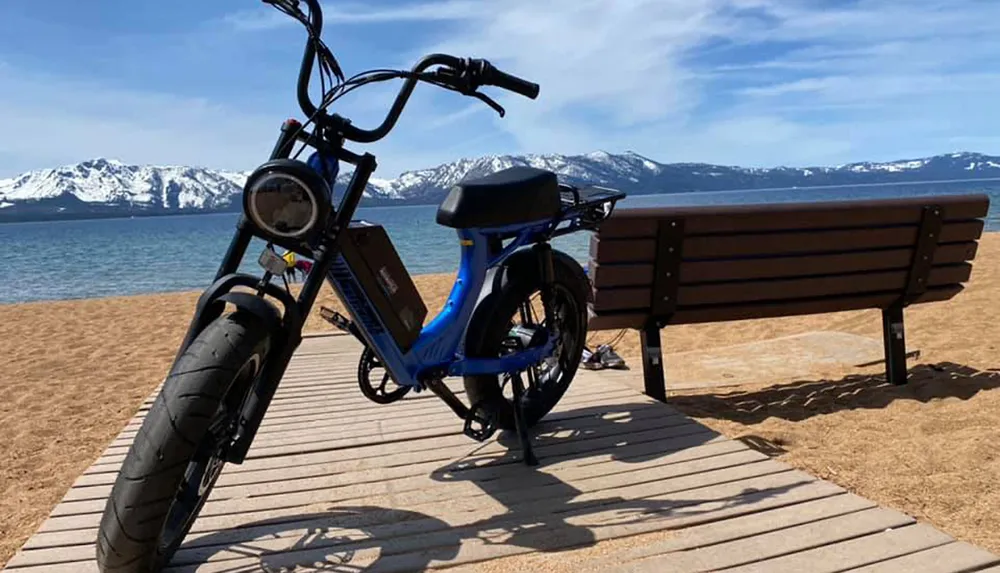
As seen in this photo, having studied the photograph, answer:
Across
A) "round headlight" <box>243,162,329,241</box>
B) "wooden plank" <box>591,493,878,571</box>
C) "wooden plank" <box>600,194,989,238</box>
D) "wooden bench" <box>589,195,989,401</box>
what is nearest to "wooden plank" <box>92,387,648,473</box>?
"wooden bench" <box>589,195,989,401</box>

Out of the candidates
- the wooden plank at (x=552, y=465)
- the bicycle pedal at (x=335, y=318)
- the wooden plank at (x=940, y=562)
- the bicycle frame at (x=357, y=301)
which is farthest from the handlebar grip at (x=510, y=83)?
the wooden plank at (x=940, y=562)

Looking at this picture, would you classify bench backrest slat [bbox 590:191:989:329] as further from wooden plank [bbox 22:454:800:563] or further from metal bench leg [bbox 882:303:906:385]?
wooden plank [bbox 22:454:800:563]

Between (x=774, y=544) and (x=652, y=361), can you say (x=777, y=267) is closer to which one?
(x=652, y=361)

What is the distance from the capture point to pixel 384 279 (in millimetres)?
2875

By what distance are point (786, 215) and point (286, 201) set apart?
3067 millimetres

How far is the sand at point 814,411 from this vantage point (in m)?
3.21

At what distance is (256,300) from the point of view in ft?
7.39

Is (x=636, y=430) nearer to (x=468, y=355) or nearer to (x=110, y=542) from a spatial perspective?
(x=468, y=355)

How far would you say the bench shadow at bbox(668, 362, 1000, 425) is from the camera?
4480 mm

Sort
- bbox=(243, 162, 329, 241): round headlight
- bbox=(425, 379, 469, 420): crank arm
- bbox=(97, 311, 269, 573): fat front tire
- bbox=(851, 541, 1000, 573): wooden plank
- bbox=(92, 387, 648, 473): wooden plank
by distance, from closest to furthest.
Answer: bbox=(97, 311, 269, 573): fat front tire → bbox=(851, 541, 1000, 573): wooden plank → bbox=(243, 162, 329, 241): round headlight → bbox=(425, 379, 469, 420): crank arm → bbox=(92, 387, 648, 473): wooden plank

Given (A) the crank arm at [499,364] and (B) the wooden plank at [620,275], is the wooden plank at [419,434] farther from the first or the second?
(B) the wooden plank at [620,275]

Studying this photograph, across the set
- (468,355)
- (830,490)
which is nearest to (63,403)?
(468,355)

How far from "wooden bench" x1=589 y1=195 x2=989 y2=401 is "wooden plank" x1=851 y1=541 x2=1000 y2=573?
214 cm

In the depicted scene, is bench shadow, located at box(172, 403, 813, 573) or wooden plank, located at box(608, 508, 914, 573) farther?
bench shadow, located at box(172, 403, 813, 573)
